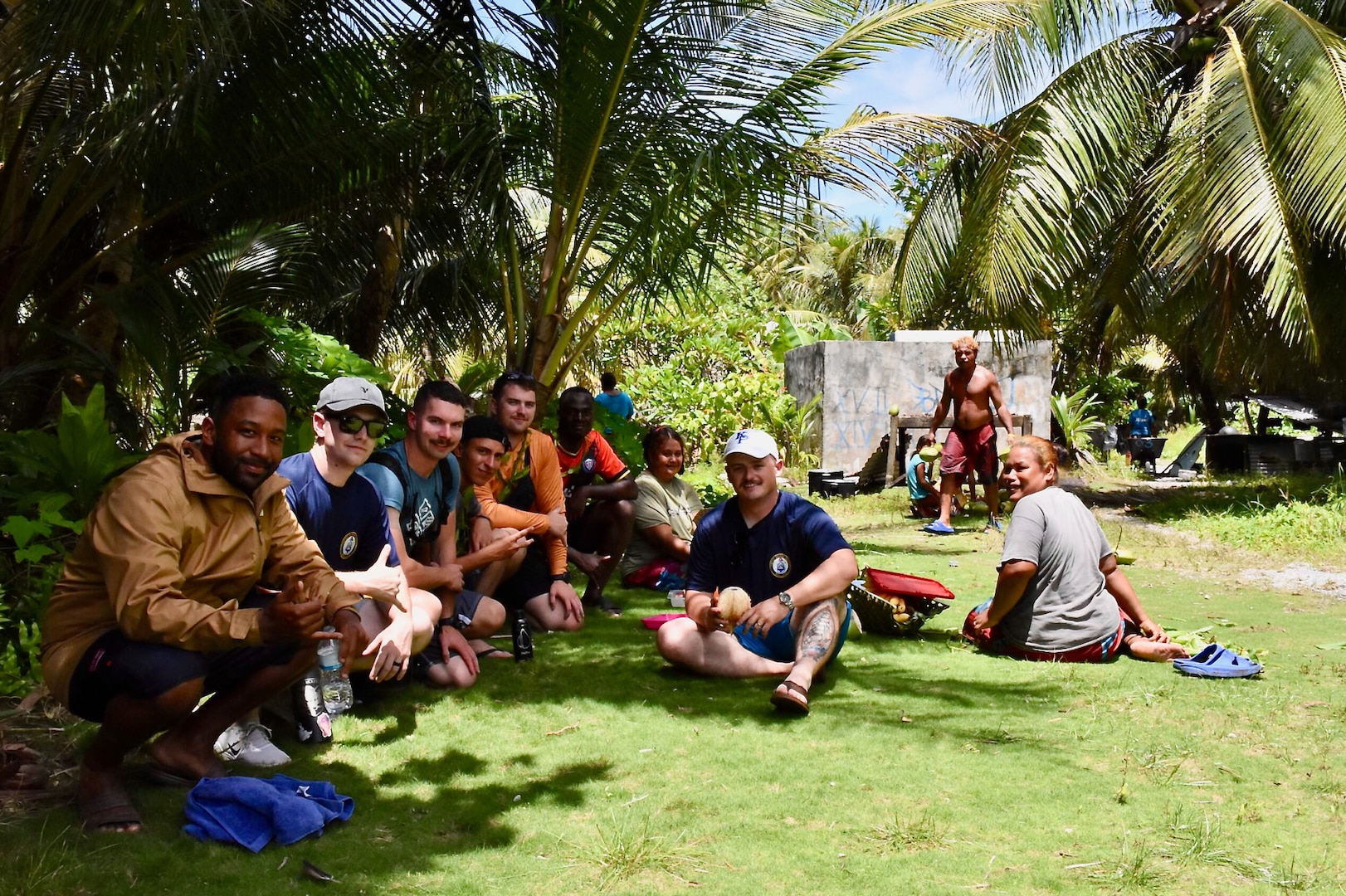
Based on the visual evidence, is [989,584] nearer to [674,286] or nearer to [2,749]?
[674,286]

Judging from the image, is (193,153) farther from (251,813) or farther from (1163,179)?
(1163,179)

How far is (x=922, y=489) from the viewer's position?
12.6m

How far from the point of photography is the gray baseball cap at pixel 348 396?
4.43 metres

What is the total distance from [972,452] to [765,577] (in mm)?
6991

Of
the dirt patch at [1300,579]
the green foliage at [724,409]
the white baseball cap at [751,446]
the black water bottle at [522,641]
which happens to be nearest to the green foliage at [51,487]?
the black water bottle at [522,641]

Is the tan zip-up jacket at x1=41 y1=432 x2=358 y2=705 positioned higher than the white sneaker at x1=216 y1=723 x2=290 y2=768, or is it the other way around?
the tan zip-up jacket at x1=41 y1=432 x2=358 y2=705

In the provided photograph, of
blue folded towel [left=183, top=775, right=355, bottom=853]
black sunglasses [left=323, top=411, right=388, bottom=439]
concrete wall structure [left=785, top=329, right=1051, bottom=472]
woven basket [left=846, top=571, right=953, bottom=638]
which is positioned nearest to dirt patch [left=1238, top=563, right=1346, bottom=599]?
woven basket [left=846, top=571, right=953, bottom=638]

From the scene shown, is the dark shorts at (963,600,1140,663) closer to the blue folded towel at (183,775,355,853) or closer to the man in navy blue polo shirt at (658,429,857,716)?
the man in navy blue polo shirt at (658,429,857,716)

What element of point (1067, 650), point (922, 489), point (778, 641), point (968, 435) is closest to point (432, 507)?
point (778, 641)

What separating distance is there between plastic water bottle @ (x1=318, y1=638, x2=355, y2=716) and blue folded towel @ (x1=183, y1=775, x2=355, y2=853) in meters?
0.74

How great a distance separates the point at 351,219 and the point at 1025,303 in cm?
690

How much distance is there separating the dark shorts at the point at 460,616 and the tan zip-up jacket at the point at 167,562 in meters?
1.43

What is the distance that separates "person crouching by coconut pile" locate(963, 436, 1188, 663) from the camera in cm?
A: 549

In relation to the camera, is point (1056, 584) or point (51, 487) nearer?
point (51, 487)
